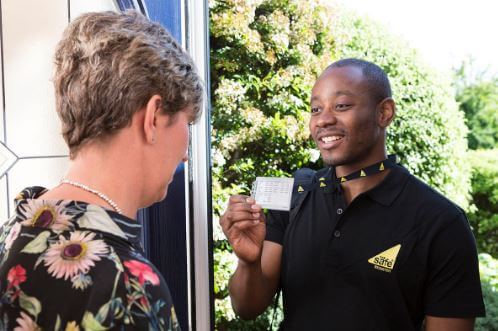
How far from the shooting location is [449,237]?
1495 mm

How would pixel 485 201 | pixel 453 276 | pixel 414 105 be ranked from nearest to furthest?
pixel 453 276 → pixel 414 105 → pixel 485 201

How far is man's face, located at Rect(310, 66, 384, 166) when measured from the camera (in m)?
1.69

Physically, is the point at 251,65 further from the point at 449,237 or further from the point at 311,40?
the point at 449,237

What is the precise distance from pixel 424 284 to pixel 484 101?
5062 millimetres

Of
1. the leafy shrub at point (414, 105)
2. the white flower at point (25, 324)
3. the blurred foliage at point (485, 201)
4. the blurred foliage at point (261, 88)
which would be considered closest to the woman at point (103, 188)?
the white flower at point (25, 324)

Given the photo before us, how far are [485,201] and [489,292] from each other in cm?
140

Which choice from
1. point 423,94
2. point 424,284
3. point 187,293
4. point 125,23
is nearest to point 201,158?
point 187,293

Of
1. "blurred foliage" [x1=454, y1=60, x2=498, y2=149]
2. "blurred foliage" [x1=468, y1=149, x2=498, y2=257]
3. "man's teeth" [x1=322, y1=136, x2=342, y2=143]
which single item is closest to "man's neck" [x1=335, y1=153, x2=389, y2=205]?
"man's teeth" [x1=322, y1=136, x2=342, y2=143]

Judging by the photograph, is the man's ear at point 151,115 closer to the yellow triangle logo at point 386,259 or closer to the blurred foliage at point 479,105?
the yellow triangle logo at point 386,259

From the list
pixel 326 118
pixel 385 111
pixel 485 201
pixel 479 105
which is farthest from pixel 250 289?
pixel 479 105

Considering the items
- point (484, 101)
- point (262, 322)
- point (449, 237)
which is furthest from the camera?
point (484, 101)

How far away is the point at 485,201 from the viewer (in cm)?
504

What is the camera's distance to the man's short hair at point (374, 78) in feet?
5.63

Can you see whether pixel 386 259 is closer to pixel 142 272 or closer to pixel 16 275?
pixel 142 272
